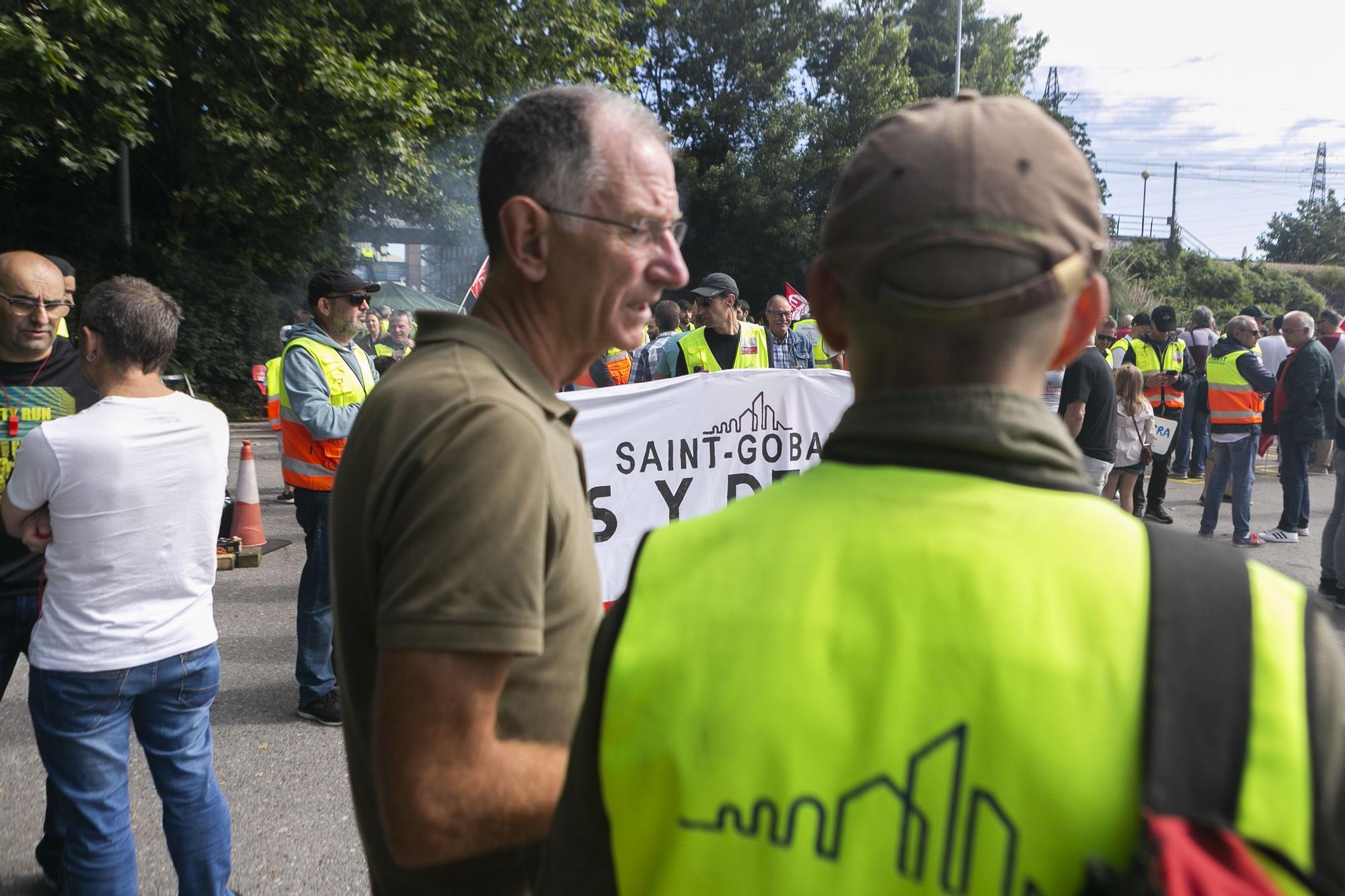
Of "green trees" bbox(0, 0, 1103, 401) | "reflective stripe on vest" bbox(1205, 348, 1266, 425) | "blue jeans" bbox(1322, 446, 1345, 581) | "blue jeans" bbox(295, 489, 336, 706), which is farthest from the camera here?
"green trees" bbox(0, 0, 1103, 401)

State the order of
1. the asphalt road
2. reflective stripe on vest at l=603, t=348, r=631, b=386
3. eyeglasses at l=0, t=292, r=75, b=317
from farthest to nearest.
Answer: reflective stripe on vest at l=603, t=348, r=631, b=386
the asphalt road
eyeglasses at l=0, t=292, r=75, b=317

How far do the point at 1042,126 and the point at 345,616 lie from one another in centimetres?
107

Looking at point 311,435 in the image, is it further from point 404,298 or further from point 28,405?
point 404,298

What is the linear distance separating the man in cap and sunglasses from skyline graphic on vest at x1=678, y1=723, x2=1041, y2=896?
161 inches

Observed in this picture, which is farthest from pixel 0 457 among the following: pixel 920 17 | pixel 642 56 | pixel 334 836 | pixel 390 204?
pixel 920 17

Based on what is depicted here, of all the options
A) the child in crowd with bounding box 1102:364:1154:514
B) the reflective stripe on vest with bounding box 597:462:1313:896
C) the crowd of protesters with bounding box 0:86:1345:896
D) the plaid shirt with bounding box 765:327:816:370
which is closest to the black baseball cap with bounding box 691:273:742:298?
the plaid shirt with bounding box 765:327:816:370

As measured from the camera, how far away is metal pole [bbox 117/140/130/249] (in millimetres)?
17828

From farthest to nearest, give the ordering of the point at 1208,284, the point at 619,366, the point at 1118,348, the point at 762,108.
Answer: the point at 1208,284
the point at 762,108
the point at 1118,348
the point at 619,366

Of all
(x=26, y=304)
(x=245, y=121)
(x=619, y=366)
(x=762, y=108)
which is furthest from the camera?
(x=762, y=108)

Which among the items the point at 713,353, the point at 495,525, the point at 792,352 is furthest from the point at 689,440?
the point at 792,352

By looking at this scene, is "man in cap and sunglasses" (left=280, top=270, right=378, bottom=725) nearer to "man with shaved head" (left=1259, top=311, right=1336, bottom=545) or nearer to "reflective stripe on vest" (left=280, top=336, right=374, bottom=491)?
"reflective stripe on vest" (left=280, top=336, right=374, bottom=491)

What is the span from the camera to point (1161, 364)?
1120 centimetres

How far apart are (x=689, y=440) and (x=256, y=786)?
246 cm

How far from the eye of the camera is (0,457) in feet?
11.1
